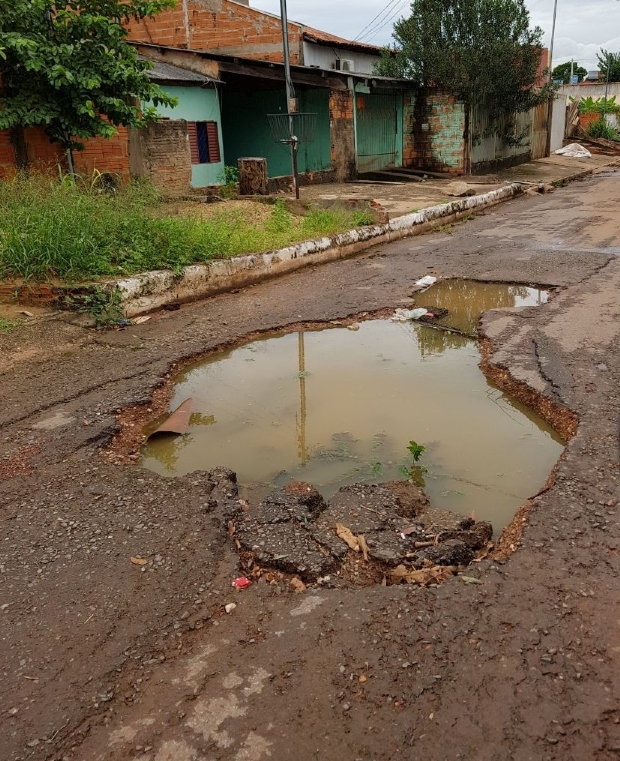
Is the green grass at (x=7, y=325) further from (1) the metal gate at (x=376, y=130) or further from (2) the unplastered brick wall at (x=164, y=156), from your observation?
(1) the metal gate at (x=376, y=130)

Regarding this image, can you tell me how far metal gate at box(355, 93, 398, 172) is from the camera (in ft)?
57.5

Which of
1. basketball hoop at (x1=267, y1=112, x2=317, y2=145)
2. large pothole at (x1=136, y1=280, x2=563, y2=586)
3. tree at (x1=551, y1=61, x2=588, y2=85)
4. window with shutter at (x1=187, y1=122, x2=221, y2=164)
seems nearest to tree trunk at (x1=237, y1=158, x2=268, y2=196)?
basketball hoop at (x1=267, y1=112, x2=317, y2=145)

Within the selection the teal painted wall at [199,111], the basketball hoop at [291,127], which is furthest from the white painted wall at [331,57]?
the teal painted wall at [199,111]

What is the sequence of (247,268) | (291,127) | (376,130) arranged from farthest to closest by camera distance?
(376,130) < (291,127) < (247,268)

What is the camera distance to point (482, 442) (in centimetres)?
369

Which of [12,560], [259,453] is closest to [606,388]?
[259,453]

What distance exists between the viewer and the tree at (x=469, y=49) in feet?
56.4

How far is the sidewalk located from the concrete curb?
3.13 ft

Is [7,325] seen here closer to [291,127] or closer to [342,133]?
[291,127]

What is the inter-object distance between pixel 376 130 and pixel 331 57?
3.65m

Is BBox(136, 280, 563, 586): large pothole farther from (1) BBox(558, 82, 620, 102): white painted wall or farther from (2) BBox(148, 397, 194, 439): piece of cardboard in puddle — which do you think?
(1) BBox(558, 82, 620, 102): white painted wall

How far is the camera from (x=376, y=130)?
1816cm

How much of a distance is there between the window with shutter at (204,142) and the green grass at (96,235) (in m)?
5.48

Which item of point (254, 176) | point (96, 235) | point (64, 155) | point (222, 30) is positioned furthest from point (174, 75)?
point (222, 30)
